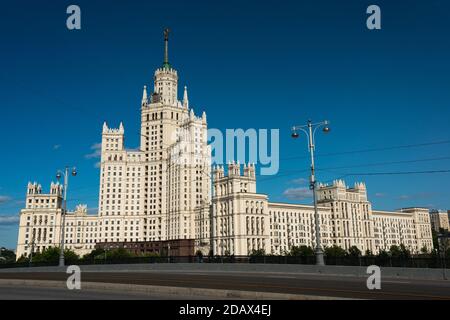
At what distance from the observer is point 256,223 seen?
145250 mm

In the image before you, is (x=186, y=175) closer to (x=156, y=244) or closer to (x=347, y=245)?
(x=156, y=244)

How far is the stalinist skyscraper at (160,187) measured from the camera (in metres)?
181

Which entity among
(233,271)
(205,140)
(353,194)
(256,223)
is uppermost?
(205,140)

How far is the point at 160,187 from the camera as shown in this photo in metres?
198

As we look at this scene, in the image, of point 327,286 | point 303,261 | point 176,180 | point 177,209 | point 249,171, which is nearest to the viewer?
point 327,286

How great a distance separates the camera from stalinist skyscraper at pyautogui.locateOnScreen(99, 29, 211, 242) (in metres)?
181

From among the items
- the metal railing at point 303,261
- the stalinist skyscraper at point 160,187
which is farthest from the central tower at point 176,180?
the metal railing at point 303,261

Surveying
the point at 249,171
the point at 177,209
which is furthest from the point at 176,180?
the point at 249,171

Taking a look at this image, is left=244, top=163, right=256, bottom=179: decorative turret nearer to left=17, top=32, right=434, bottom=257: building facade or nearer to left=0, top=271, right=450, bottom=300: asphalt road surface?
left=17, top=32, right=434, bottom=257: building facade

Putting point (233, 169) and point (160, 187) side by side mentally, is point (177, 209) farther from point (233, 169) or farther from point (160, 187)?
point (233, 169)
